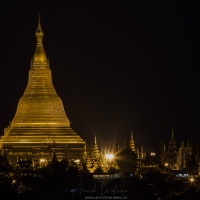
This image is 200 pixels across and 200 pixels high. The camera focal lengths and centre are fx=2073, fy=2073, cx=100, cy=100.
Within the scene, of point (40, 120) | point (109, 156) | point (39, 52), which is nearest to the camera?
point (109, 156)

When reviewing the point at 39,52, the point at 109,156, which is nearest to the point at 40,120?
the point at 39,52

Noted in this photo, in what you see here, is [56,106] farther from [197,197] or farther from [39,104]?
[197,197]

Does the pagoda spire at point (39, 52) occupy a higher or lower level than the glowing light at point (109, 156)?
higher

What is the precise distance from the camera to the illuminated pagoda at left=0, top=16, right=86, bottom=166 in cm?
12488

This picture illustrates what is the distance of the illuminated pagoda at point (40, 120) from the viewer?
125 meters

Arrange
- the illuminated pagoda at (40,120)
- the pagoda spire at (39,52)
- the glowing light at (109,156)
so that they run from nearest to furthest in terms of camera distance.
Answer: the glowing light at (109,156) < the illuminated pagoda at (40,120) < the pagoda spire at (39,52)

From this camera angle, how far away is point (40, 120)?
125938mm

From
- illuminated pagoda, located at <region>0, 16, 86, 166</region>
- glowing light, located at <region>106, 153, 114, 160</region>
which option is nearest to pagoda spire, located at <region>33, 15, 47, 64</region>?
illuminated pagoda, located at <region>0, 16, 86, 166</region>

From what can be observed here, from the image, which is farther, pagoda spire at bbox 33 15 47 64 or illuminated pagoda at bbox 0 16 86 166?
pagoda spire at bbox 33 15 47 64

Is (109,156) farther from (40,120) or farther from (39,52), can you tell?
(39,52)

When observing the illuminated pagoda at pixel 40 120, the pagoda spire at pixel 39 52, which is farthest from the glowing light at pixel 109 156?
the pagoda spire at pixel 39 52

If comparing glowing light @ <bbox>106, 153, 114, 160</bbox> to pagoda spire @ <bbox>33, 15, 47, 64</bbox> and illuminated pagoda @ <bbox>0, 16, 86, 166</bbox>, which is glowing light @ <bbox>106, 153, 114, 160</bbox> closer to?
illuminated pagoda @ <bbox>0, 16, 86, 166</bbox>

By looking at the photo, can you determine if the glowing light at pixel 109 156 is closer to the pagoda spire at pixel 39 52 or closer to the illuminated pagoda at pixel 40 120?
the illuminated pagoda at pixel 40 120

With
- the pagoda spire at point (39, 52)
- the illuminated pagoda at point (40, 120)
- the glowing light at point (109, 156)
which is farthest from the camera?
the pagoda spire at point (39, 52)
